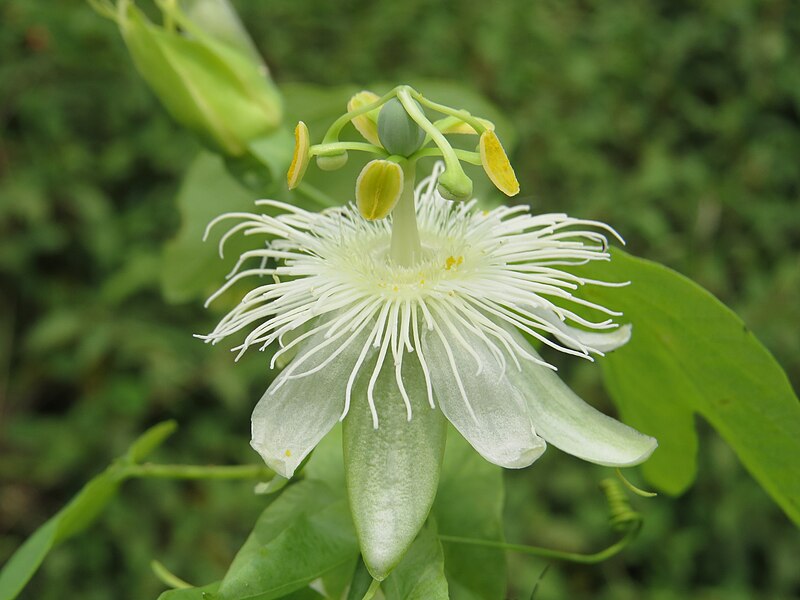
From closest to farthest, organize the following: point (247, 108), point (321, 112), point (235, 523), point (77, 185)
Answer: point (247, 108) → point (321, 112) → point (235, 523) → point (77, 185)

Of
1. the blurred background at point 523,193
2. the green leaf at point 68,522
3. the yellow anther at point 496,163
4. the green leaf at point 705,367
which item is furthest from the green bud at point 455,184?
the blurred background at point 523,193

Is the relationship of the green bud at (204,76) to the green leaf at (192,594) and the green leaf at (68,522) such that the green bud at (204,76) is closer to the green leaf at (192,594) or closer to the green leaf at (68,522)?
the green leaf at (68,522)

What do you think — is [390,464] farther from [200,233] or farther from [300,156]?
[200,233]

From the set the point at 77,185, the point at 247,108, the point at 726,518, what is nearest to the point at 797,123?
the point at 726,518

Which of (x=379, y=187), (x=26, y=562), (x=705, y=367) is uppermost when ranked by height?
(x=379, y=187)

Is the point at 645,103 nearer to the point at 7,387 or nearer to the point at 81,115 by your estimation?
the point at 81,115

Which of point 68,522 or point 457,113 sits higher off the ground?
point 457,113

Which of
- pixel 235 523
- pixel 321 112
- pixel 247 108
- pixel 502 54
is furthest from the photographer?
pixel 502 54

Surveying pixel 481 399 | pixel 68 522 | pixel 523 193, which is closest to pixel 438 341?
pixel 481 399
